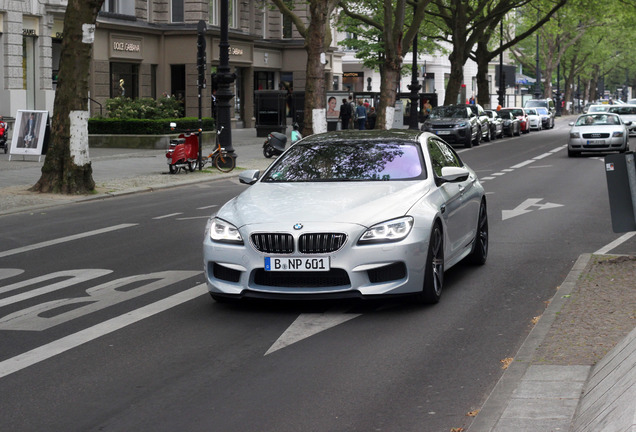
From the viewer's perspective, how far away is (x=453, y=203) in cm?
980

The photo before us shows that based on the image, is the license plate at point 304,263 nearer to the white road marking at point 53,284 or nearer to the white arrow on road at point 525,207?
the white road marking at point 53,284

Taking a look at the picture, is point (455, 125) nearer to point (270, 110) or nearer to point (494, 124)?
point (270, 110)

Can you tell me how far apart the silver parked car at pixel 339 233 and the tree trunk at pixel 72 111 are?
34.6ft

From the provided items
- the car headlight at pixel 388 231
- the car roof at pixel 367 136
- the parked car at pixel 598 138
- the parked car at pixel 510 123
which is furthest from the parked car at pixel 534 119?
the car headlight at pixel 388 231

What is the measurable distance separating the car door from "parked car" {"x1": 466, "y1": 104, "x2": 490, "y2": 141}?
34.0 metres

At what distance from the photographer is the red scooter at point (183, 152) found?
82.8ft

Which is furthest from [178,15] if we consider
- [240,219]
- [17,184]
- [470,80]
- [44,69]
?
[470,80]

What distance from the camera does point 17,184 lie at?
21438mm

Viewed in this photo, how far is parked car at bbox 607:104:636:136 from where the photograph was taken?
1937 inches

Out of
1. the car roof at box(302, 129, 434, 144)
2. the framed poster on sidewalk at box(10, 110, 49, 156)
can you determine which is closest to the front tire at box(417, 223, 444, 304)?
the car roof at box(302, 129, 434, 144)

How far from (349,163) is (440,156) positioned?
1.14 metres

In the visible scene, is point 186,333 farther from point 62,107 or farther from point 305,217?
point 62,107

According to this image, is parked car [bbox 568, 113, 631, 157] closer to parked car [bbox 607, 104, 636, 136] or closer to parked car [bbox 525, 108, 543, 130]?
parked car [bbox 607, 104, 636, 136]

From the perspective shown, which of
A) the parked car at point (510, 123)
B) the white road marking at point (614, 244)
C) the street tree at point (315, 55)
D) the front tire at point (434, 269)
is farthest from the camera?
the parked car at point (510, 123)
